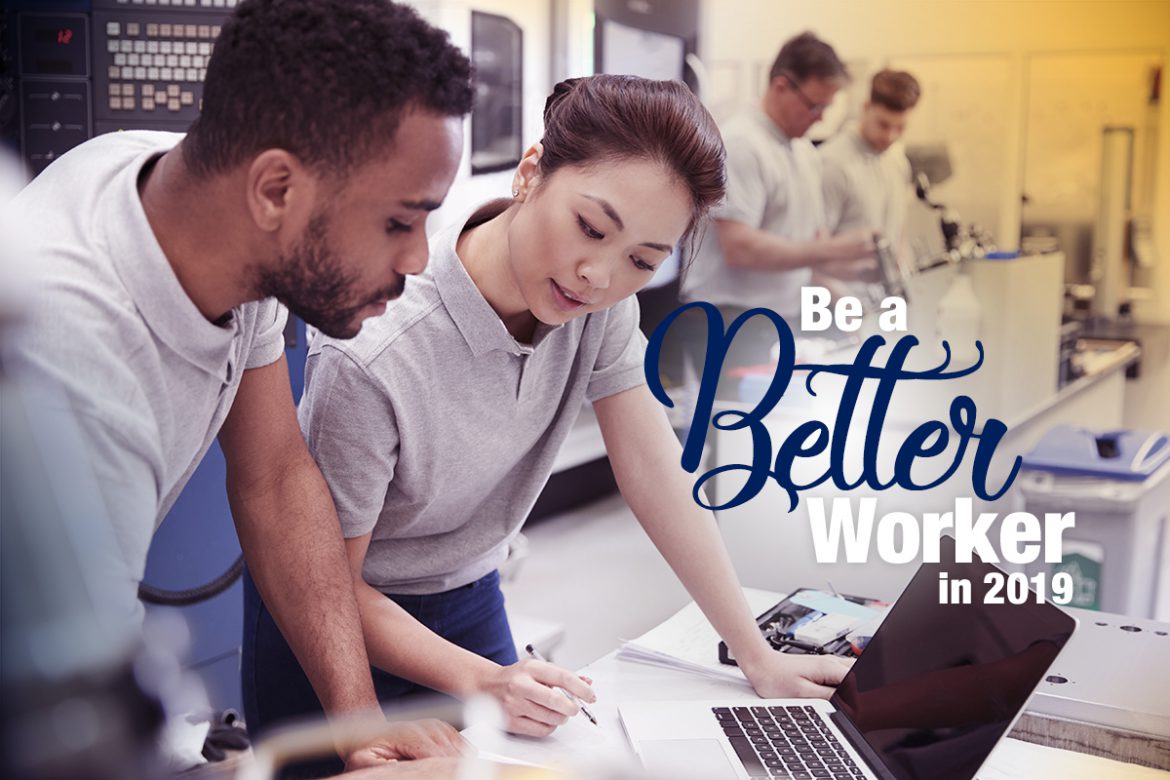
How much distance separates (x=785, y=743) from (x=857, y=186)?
3.14 meters

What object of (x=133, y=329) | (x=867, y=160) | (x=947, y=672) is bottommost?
(x=947, y=672)

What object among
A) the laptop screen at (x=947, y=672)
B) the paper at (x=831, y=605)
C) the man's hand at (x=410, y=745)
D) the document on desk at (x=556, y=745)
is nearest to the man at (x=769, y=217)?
the paper at (x=831, y=605)

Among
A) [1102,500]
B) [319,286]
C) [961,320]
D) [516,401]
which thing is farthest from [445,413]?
[961,320]

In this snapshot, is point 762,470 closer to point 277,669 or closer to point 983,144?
point 277,669

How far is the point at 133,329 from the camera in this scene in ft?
2.53

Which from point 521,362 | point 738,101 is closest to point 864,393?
point 521,362

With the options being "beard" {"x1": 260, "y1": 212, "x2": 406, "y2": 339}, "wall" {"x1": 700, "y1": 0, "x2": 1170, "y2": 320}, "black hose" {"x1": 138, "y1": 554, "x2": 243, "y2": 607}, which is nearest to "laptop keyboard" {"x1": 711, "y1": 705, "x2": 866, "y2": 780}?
"beard" {"x1": 260, "y1": 212, "x2": 406, "y2": 339}

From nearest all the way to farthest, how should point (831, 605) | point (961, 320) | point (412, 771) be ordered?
point (412, 771) < point (831, 605) < point (961, 320)

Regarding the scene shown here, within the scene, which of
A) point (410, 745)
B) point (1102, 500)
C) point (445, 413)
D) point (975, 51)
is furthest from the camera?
point (975, 51)

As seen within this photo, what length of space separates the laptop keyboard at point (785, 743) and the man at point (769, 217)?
209 centimetres

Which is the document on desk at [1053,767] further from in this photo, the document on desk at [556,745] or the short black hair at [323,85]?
the short black hair at [323,85]

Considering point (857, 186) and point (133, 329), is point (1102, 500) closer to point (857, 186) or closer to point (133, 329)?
point (857, 186)

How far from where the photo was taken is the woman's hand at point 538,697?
1.07 m

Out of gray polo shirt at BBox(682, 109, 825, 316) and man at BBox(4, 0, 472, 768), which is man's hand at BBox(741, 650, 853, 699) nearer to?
man at BBox(4, 0, 472, 768)
